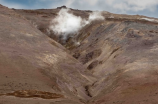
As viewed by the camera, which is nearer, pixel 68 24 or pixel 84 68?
pixel 84 68

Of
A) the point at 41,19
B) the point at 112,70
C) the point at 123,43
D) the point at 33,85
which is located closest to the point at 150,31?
the point at 123,43

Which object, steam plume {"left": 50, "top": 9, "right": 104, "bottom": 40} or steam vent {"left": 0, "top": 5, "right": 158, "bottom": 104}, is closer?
steam vent {"left": 0, "top": 5, "right": 158, "bottom": 104}

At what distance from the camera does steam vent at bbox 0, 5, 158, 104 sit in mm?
17438

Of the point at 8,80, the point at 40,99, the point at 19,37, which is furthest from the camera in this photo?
the point at 19,37

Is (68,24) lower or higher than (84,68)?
higher

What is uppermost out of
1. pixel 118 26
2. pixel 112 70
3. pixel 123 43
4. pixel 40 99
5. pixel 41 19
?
pixel 41 19

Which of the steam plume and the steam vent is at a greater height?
the steam plume

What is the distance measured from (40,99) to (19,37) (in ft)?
47.5

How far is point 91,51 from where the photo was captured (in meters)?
37.0

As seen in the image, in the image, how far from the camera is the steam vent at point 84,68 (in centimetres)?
1744

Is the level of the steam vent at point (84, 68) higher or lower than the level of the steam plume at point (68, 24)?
lower

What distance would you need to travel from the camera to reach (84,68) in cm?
3109

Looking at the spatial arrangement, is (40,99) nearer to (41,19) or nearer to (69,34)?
(69,34)

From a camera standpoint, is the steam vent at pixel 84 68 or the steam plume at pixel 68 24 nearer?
the steam vent at pixel 84 68
